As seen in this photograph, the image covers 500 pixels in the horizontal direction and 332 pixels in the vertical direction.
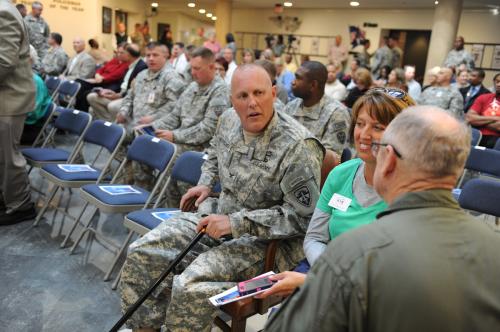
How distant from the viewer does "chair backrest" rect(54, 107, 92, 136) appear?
4199 millimetres

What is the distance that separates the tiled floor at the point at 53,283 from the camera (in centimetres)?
250

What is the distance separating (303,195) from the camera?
2.05 metres

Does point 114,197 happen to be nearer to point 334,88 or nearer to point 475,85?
point 334,88

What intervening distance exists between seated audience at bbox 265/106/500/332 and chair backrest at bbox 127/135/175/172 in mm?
2411

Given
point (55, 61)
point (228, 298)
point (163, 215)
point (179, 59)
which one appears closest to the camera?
point (228, 298)

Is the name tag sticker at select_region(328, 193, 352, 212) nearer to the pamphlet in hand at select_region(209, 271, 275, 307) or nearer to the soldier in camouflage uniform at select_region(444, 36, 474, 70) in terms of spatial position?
the pamphlet in hand at select_region(209, 271, 275, 307)

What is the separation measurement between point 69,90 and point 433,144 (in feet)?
20.5

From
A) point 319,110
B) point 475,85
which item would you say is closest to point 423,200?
point 319,110

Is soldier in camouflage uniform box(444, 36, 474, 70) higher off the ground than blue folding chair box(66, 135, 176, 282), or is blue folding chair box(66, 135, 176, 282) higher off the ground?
soldier in camouflage uniform box(444, 36, 474, 70)

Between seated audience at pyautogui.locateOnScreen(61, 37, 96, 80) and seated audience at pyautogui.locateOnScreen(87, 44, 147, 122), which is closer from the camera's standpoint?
seated audience at pyautogui.locateOnScreen(87, 44, 147, 122)

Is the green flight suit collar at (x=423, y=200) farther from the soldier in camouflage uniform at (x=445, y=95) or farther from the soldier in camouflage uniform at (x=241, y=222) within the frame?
the soldier in camouflage uniform at (x=445, y=95)

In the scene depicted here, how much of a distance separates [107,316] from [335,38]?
14564 mm

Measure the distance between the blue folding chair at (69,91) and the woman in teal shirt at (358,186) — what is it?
5191mm

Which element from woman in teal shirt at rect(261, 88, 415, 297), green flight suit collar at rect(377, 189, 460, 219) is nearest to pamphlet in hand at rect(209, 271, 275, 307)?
woman in teal shirt at rect(261, 88, 415, 297)
